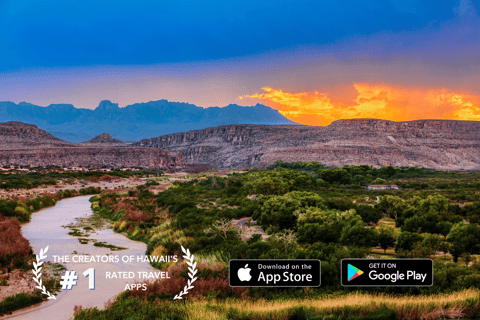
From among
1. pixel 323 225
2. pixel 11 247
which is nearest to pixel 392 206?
pixel 323 225

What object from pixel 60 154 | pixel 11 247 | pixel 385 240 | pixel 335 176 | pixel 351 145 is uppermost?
pixel 351 145

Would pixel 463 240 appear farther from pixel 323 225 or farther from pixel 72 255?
pixel 72 255

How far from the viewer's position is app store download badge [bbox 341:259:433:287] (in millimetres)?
6914

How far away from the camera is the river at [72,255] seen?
31.3 feet

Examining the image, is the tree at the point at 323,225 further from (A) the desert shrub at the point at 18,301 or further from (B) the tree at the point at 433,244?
(A) the desert shrub at the point at 18,301

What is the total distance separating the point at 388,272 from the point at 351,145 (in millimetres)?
112086

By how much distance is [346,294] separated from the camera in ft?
28.9

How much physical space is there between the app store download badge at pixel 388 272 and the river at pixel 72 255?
25.1 ft

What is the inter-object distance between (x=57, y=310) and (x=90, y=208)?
75.8ft

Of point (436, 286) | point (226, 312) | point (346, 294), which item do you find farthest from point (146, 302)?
point (436, 286)

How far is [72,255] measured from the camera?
14.7 metres

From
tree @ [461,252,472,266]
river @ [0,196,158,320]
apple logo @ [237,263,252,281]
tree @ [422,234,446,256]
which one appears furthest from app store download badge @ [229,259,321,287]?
tree @ [461,252,472,266]

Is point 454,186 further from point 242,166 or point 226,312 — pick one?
point 242,166

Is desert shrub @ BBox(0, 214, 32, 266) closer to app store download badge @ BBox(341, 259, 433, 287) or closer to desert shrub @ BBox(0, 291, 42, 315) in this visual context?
desert shrub @ BBox(0, 291, 42, 315)
